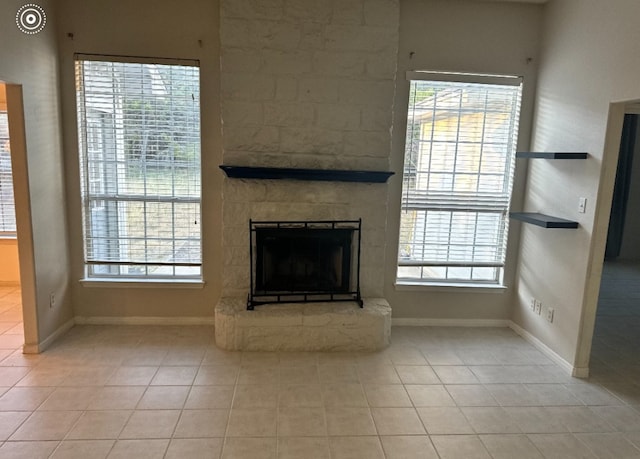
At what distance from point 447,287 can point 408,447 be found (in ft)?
6.06

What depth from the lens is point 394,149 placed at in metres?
3.58

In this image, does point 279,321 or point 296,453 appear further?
point 279,321

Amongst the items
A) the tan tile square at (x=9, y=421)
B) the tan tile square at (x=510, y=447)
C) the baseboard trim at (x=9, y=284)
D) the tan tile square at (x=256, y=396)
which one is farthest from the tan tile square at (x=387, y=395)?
the baseboard trim at (x=9, y=284)

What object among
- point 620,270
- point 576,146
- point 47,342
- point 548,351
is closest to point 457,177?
point 576,146

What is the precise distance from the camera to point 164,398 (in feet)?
8.43

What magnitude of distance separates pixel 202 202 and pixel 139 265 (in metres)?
0.78

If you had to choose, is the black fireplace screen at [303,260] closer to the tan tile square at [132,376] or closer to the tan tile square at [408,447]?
the tan tile square at [132,376]

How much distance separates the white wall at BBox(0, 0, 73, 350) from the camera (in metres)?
2.79

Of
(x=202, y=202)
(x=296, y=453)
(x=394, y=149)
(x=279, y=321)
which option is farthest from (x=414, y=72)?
(x=296, y=453)

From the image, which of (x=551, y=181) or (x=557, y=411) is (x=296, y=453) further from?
(x=551, y=181)

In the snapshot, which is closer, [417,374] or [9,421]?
[9,421]

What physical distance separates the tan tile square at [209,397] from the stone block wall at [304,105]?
0.98 metres

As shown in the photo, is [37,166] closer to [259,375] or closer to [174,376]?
[174,376]

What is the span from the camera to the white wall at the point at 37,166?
279 centimetres
